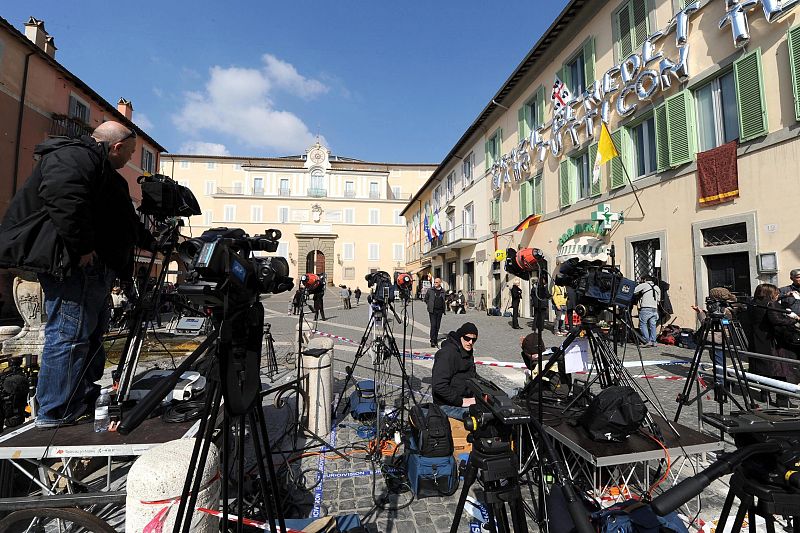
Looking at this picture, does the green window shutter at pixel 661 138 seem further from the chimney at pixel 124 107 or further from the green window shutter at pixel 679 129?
the chimney at pixel 124 107

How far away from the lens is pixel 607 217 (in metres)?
11.0

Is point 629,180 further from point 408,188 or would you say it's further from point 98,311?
point 408,188

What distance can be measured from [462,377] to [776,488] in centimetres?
281

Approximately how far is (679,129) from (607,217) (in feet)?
9.42

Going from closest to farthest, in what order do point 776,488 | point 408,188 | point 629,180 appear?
point 776,488 → point 629,180 → point 408,188

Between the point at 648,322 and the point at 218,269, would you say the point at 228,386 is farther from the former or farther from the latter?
the point at 648,322

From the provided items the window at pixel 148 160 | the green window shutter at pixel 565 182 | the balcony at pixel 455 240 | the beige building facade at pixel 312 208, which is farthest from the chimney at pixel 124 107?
the green window shutter at pixel 565 182

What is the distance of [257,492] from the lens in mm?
2648

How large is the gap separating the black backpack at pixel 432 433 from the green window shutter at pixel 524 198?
14.3m

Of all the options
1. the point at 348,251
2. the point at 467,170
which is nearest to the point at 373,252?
the point at 348,251

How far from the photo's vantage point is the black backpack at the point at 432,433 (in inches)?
116

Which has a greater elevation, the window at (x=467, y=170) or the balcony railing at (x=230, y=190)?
the balcony railing at (x=230, y=190)

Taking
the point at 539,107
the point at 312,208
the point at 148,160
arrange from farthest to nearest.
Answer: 1. the point at 312,208
2. the point at 148,160
3. the point at 539,107

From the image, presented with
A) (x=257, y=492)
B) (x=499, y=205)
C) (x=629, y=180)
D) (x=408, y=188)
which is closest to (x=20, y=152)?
(x=257, y=492)
